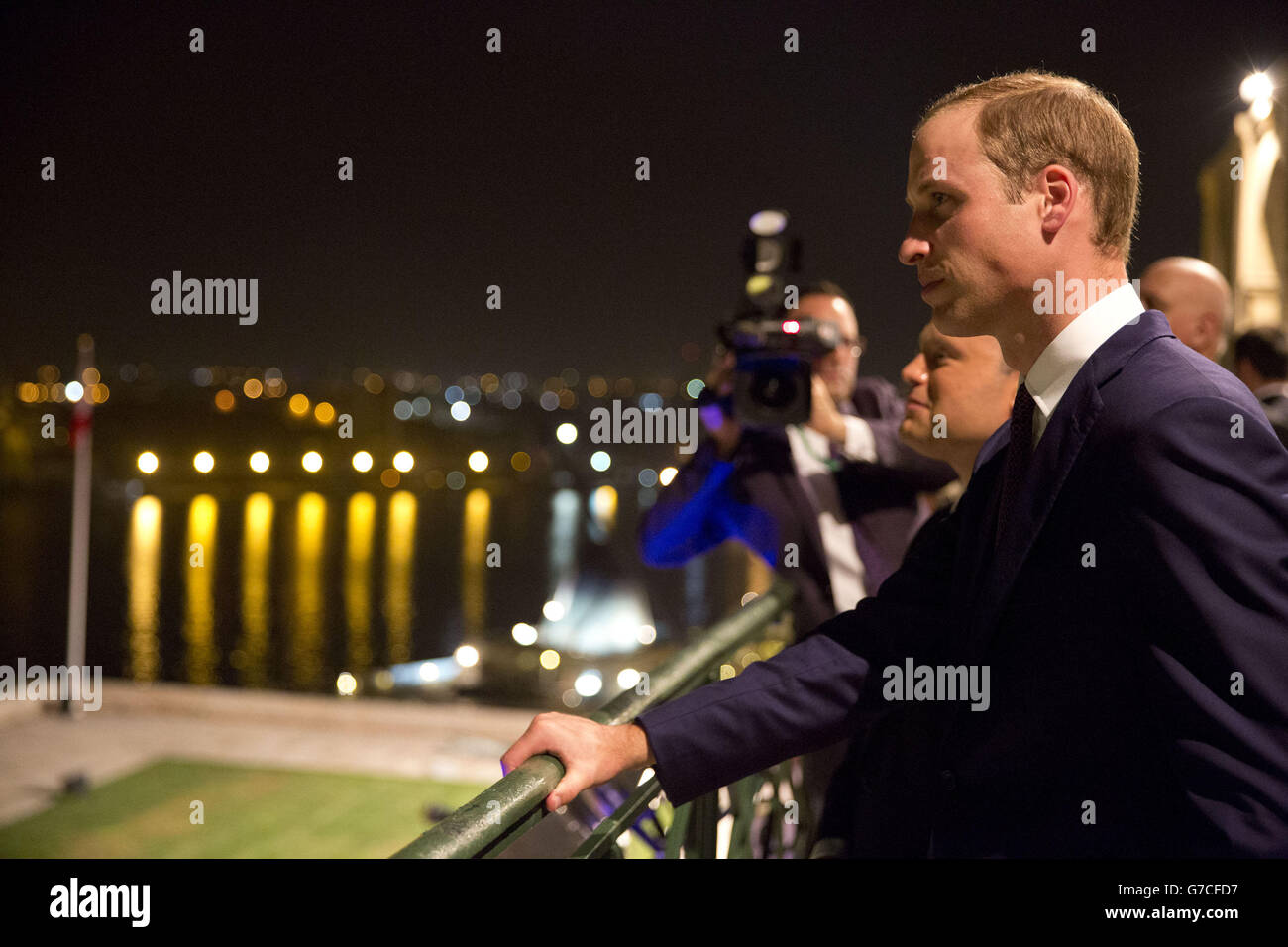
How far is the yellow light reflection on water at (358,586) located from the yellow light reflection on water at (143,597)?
6.33 metres

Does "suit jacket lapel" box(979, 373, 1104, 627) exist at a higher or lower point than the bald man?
lower

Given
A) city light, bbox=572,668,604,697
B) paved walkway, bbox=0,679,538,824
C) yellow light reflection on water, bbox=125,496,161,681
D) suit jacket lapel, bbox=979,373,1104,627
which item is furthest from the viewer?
yellow light reflection on water, bbox=125,496,161,681

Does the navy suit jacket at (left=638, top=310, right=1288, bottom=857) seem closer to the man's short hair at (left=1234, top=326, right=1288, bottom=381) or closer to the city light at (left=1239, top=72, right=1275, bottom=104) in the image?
the man's short hair at (left=1234, top=326, right=1288, bottom=381)

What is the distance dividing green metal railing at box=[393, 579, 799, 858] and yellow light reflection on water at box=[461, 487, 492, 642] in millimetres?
35832

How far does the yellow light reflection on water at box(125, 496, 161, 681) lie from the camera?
33.1 metres

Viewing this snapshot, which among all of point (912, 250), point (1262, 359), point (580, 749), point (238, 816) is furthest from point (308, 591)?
point (912, 250)

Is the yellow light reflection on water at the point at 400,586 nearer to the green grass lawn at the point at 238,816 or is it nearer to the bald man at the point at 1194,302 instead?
the green grass lawn at the point at 238,816

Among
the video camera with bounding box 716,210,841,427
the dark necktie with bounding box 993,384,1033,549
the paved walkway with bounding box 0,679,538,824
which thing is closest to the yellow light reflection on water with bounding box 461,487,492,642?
the paved walkway with bounding box 0,679,538,824

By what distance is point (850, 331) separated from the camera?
3172mm

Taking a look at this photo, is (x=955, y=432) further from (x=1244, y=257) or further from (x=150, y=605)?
(x=150, y=605)

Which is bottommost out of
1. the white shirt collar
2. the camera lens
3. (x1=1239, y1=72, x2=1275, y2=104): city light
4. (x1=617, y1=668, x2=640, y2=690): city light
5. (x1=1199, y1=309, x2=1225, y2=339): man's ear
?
(x1=617, y1=668, x2=640, y2=690): city light

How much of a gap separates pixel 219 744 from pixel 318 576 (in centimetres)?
4479

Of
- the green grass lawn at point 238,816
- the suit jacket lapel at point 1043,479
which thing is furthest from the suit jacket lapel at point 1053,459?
the green grass lawn at point 238,816
